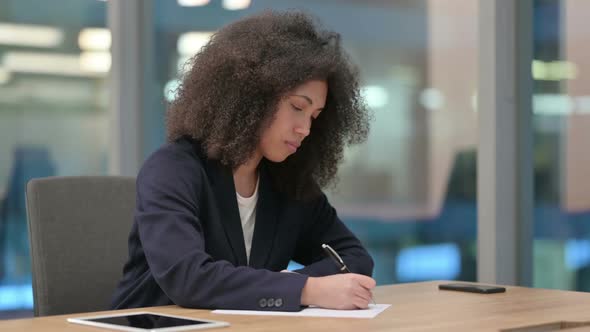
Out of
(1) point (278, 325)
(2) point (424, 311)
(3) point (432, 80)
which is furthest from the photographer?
(3) point (432, 80)

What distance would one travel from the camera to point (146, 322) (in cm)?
174

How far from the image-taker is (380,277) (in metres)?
4.41

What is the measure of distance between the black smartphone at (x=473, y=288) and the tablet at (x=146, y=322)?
0.85 m

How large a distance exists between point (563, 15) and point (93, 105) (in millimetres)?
2195

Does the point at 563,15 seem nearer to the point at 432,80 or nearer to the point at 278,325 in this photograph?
the point at 432,80

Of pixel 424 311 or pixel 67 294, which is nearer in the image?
pixel 424 311

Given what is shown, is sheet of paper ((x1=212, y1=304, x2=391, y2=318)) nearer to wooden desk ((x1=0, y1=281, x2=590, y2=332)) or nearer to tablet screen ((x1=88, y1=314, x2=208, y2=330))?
wooden desk ((x1=0, y1=281, x2=590, y2=332))

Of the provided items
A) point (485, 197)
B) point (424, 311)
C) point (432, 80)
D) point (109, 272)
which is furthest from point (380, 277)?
point (424, 311)

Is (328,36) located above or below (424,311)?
above

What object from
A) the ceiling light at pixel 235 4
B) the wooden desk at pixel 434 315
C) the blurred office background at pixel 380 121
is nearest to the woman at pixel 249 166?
the wooden desk at pixel 434 315

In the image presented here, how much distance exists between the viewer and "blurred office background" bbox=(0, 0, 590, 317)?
4.02m

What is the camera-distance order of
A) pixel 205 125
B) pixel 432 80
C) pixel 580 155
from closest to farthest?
pixel 205 125
pixel 580 155
pixel 432 80

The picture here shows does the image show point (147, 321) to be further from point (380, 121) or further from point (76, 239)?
point (380, 121)

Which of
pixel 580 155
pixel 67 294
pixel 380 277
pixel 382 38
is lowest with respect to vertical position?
pixel 380 277
